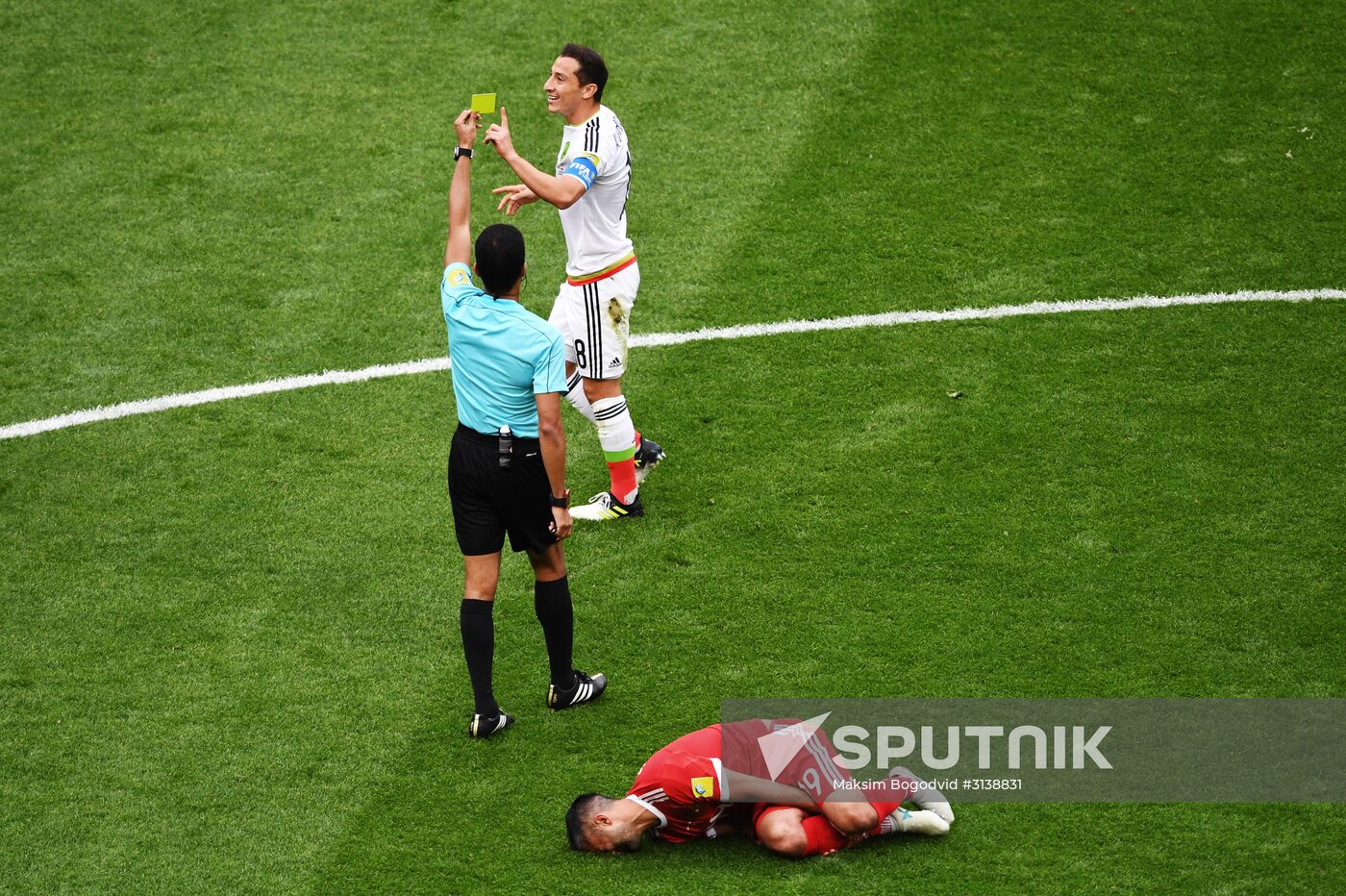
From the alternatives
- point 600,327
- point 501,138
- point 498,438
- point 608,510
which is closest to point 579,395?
point 600,327

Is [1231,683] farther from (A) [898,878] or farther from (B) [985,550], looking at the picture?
(A) [898,878]

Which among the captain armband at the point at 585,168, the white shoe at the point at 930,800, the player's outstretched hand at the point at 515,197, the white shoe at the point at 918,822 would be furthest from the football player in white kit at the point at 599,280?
the white shoe at the point at 918,822

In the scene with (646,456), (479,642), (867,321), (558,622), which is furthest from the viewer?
(867,321)

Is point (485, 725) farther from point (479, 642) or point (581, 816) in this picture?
point (581, 816)

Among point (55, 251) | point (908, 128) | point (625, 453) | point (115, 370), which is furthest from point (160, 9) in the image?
point (625, 453)

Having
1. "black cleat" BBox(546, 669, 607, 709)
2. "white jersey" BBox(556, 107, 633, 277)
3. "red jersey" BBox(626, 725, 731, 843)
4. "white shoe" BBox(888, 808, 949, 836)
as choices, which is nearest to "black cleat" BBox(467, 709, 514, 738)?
"black cleat" BBox(546, 669, 607, 709)

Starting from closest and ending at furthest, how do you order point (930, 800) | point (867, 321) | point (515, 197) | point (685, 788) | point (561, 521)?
point (685, 788), point (930, 800), point (561, 521), point (515, 197), point (867, 321)

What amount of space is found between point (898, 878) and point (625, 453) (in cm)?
313

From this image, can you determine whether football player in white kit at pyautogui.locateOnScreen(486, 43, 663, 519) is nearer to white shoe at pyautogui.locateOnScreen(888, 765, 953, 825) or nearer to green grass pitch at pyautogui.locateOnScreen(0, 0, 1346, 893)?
green grass pitch at pyautogui.locateOnScreen(0, 0, 1346, 893)

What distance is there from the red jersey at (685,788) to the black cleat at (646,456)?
262 centimetres

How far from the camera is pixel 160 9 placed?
13047 mm

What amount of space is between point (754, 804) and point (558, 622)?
4.15 feet

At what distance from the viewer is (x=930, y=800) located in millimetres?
6062

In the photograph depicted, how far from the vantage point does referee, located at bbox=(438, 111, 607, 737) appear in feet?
20.5
